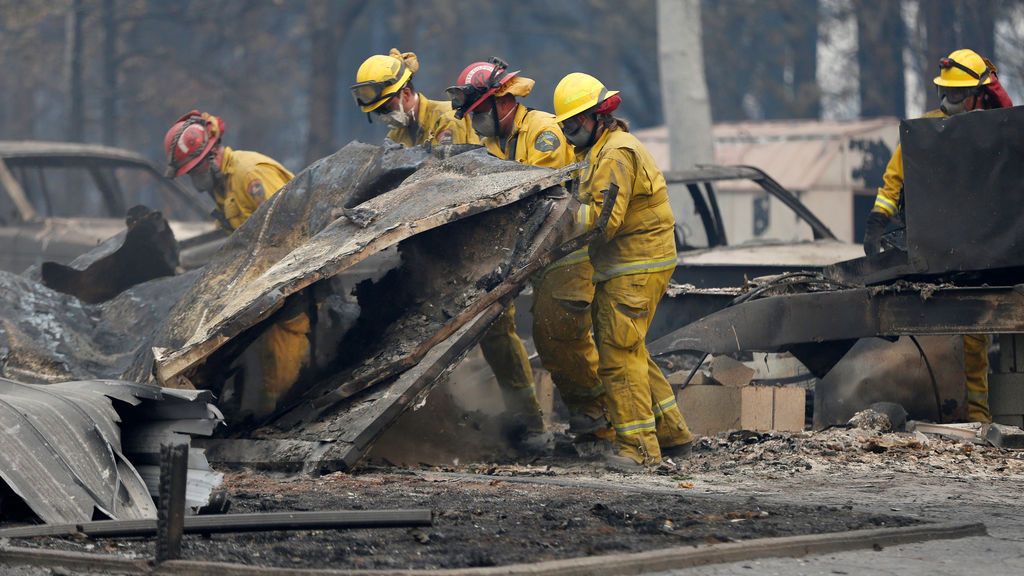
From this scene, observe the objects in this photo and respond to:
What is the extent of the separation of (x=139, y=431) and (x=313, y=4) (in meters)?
16.7

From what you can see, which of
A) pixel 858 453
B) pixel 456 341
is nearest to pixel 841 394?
pixel 858 453

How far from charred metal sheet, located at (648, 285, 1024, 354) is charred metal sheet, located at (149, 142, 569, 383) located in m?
1.49

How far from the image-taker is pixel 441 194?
6.51m

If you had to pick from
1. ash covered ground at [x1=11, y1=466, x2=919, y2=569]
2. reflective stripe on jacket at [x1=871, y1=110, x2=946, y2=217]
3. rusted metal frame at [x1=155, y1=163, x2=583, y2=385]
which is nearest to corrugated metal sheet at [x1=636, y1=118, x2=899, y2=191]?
reflective stripe on jacket at [x1=871, y1=110, x2=946, y2=217]

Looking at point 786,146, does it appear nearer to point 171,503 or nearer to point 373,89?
point 373,89

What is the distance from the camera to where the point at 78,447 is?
504cm

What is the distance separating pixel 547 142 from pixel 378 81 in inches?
52.6

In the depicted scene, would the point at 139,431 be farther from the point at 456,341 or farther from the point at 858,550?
the point at 858,550

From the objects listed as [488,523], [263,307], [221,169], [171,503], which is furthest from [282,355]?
[171,503]

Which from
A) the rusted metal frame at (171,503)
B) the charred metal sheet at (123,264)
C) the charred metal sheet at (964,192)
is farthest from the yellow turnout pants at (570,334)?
the rusted metal frame at (171,503)

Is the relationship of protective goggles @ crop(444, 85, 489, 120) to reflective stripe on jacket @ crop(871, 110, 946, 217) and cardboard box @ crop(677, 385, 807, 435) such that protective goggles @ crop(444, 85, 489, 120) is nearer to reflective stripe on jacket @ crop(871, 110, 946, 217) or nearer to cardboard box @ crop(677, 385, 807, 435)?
cardboard box @ crop(677, 385, 807, 435)

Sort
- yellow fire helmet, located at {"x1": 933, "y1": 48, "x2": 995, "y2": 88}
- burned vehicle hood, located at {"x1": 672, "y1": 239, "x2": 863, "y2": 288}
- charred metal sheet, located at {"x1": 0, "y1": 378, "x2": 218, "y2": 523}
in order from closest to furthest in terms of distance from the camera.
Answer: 1. charred metal sheet, located at {"x1": 0, "y1": 378, "x2": 218, "y2": 523}
2. yellow fire helmet, located at {"x1": 933, "y1": 48, "x2": 995, "y2": 88}
3. burned vehicle hood, located at {"x1": 672, "y1": 239, "x2": 863, "y2": 288}

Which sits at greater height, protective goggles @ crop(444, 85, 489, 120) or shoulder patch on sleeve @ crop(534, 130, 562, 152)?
protective goggles @ crop(444, 85, 489, 120)

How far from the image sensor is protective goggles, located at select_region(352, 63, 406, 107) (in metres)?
7.94
